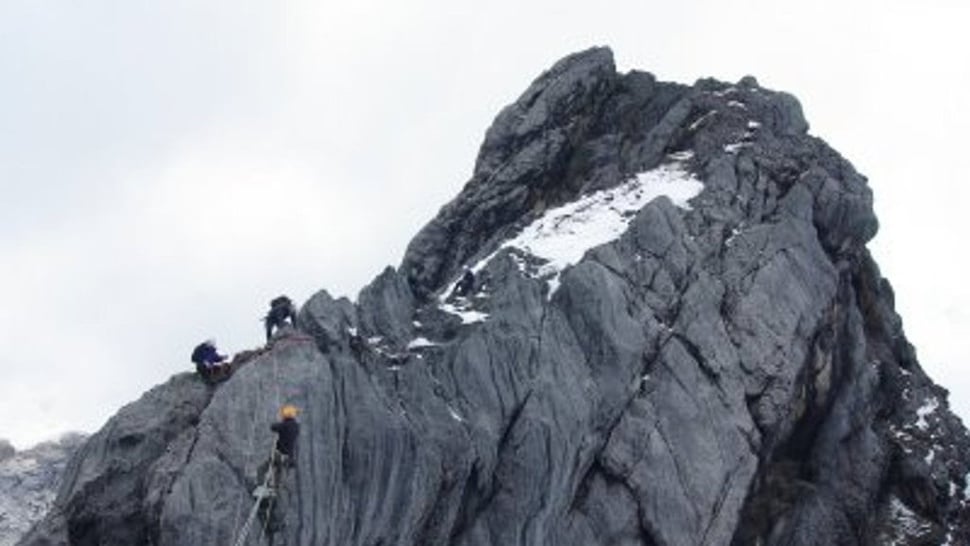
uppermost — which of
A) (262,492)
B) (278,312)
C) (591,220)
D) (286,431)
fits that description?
(591,220)

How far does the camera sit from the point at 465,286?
39812 millimetres

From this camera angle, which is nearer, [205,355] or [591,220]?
[205,355]

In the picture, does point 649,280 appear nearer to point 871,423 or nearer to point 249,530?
point 871,423

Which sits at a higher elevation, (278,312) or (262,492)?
(278,312)

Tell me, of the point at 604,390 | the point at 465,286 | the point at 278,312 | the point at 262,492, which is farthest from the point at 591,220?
the point at 262,492

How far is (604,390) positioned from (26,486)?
281ft

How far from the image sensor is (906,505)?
44469mm

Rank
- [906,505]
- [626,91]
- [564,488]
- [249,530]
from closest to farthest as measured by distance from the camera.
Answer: [249,530]
[564,488]
[906,505]
[626,91]

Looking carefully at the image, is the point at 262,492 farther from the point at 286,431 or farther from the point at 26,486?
the point at 26,486

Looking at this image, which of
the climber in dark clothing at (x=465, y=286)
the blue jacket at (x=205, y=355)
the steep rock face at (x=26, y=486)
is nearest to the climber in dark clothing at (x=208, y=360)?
the blue jacket at (x=205, y=355)

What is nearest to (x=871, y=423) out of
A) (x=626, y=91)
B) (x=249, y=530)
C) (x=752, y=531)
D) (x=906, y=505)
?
(x=906, y=505)

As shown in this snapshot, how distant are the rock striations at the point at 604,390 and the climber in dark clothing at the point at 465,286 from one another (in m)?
0.34

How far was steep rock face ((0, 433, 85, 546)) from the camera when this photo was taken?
9925 cm

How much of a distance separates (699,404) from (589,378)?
3.62 m
